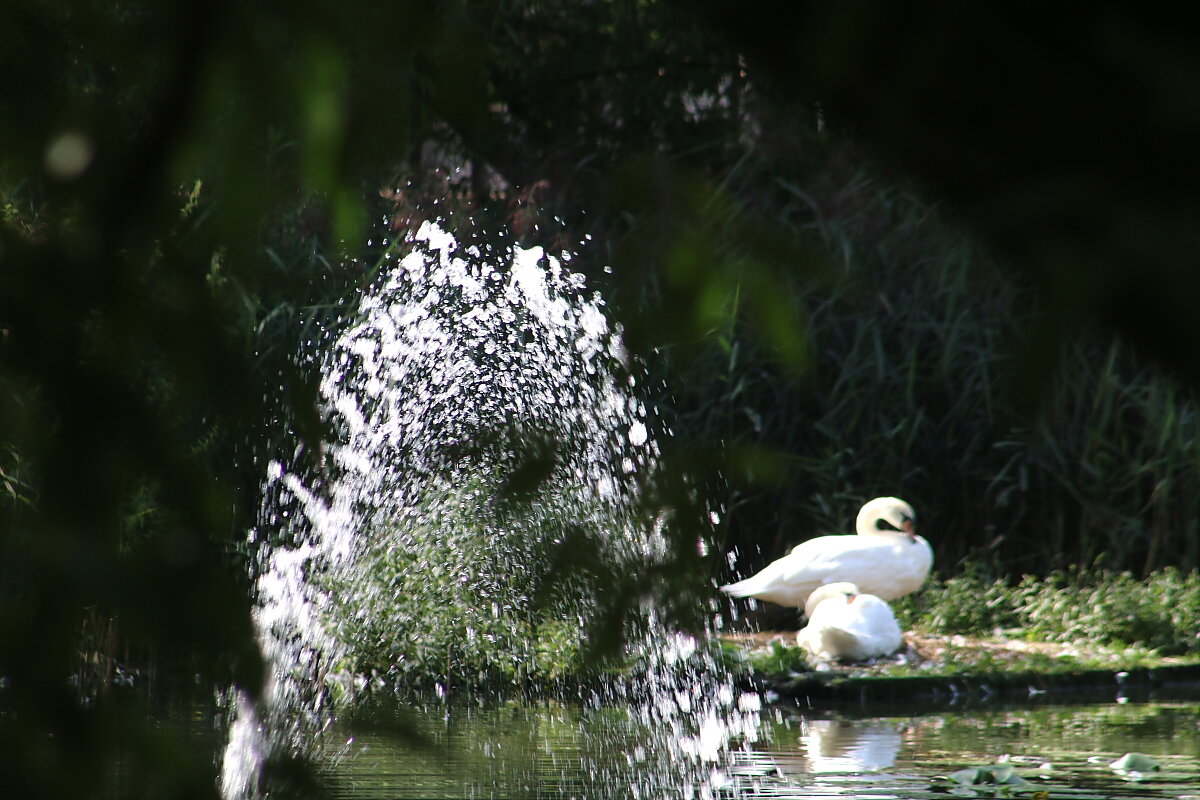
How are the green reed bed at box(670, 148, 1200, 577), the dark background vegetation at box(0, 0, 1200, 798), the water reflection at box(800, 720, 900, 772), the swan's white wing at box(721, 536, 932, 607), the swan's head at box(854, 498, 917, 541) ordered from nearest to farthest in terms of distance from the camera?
the dark background vegetation at box(0, 0, 1200, 798) < the water reflection at box(800, 720, 900, 772) < the swan's white wing at box(721, 536, 932, 607) < the swan's head at box(854, 498, 917, 541) < the green reed bed at box(670, 148, 1200, 577)

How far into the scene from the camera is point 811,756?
16.1ft

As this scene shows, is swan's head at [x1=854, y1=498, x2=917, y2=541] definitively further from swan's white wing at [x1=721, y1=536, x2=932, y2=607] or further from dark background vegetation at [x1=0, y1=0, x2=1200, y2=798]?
dark background vegetation at [x1=0, y1=0, x2=1200, y2=798]

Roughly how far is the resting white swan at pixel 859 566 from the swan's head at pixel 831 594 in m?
0.08

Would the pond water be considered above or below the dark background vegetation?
below

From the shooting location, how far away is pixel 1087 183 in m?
0.70

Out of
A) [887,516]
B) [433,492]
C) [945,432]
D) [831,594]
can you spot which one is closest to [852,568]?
[831,594]

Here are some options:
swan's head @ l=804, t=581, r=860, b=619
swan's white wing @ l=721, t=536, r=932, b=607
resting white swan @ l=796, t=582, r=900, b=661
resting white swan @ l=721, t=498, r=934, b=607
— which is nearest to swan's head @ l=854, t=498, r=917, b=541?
resting white swan @ l=721, t=498, r=934, b=607

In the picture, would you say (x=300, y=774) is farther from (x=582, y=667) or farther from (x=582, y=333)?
(x=582, y=333)

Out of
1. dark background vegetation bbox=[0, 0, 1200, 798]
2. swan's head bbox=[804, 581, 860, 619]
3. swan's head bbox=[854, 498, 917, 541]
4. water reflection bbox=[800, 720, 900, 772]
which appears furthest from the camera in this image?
swan's head bbox=[854, 498, 917, 541]

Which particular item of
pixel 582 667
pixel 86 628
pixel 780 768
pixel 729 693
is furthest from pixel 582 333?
pixel 86 628

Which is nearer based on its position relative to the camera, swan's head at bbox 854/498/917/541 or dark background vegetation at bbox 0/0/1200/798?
dark background vegetation at bbox 0/0/1200/798

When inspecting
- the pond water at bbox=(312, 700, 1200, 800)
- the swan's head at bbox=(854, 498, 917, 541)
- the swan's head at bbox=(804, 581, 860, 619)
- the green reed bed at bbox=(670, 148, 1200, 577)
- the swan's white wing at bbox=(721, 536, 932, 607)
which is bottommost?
the pond water at bbox=(312, 700, 1200, 800)

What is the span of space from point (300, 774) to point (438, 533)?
5.45 m

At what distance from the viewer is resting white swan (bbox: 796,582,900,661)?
21.3 feet
